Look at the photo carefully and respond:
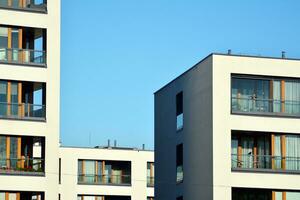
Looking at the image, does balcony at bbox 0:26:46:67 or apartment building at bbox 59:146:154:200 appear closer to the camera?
balcony at bbox 0:26:46:67

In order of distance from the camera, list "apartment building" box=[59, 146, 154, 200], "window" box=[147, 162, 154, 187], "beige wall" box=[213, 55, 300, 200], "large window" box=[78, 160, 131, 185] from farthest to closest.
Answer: "window" box=[147, 162, 154, 187] → "large window" box=[78, 160, 131, 185] → "apartment building" box=[59, 146, 154, 200] → "beige wall" box=[213, 55, 300, 200]

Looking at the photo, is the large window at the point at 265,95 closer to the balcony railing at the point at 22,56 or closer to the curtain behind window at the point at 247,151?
the curtain behind window at the point at 247,151

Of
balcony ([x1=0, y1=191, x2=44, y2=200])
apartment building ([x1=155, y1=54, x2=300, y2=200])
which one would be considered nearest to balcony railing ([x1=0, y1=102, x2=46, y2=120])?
balcony ([x1=0, y1=191, x2=44, y2=200])

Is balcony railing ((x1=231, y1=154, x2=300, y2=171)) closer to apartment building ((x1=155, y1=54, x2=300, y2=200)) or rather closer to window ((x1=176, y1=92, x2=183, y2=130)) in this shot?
apartment building ((x1=155, y1=54, x2=300, y2=200))

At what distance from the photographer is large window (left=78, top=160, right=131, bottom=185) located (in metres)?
77.8

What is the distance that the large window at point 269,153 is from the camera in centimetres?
4931

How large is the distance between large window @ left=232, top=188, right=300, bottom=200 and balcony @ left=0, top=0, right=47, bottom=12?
15.0m

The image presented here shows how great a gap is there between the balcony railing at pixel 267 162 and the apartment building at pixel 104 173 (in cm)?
2993

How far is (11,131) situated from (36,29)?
6.14 meters

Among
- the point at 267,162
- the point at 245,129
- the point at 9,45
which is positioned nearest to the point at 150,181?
the point at 267,162

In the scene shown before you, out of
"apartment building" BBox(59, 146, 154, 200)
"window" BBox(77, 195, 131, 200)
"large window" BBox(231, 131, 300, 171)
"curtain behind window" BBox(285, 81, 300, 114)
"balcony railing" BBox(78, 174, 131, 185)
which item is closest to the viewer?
"large window" BBox(231, 131, 300, 171)

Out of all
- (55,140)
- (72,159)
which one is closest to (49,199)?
(55,140)

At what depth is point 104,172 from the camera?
7869 cm

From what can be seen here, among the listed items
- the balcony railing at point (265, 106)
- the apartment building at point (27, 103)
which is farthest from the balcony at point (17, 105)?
the balcony railing at point (265, 106)
